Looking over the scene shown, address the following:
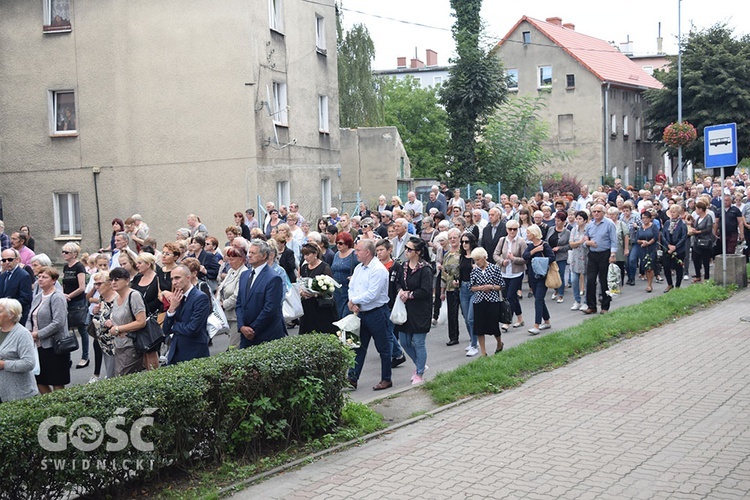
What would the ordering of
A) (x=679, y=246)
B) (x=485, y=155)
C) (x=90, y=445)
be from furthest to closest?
(x=485, y=155), (x=679, y=246), (x=90, y=445)

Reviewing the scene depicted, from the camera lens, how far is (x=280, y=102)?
27.2m

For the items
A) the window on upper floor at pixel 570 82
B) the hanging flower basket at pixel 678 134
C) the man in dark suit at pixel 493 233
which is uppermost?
the window on upper floor at pixel 570 82

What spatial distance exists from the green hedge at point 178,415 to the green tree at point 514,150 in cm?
2956

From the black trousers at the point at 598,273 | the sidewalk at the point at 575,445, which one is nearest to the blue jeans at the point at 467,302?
the sidewalk at the point at 575,445

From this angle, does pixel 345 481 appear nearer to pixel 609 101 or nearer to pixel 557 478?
pixel 557 478

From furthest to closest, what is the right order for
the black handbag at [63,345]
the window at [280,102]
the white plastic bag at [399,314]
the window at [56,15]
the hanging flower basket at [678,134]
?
1. the hanging flower basket at [678,134]
2. the window at [280,102]
3. the window at [56,15]
4. the white plastic bag at [399,314]
5. the black handbag at [63,345]

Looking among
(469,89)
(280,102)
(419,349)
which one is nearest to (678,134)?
(469,89)

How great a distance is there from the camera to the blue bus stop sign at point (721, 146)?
16.9 m

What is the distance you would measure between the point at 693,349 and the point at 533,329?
8.64ft

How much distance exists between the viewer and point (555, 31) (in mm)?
56656

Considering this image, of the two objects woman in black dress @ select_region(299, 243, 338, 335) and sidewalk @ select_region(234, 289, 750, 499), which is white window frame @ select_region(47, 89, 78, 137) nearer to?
woman in black dress @ select_region(299, 243, 338, 335)

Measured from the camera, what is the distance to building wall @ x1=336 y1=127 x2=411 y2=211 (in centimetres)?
3984

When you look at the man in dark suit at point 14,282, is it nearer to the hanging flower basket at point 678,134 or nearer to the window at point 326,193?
the window at point 326,193

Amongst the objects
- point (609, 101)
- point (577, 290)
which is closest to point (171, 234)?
point (577, 290)
